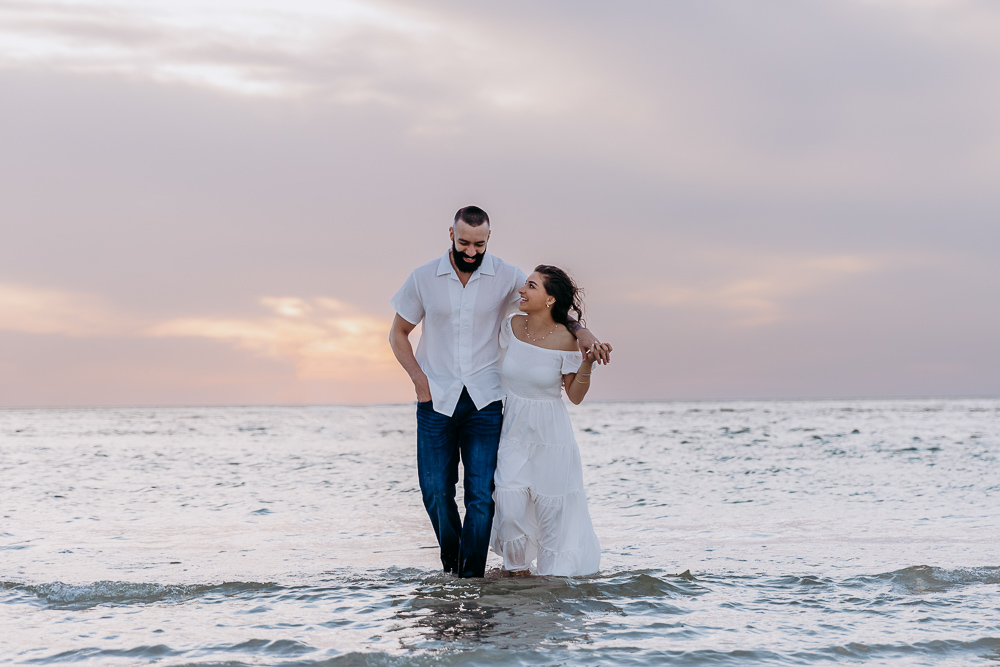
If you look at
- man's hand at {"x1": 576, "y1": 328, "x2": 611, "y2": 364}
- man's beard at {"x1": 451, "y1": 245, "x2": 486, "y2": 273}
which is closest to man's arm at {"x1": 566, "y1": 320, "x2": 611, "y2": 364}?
man's hand at {"x1": 576, "y1": 328, "x2": 611, "y2": 364}

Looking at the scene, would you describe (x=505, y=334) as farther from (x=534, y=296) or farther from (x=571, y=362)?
(x=571, y=362)

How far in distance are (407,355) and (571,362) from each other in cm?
102

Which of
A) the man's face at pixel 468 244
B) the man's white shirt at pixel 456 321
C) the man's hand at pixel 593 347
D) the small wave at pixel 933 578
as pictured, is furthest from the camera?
the small wave at pixel 933 578

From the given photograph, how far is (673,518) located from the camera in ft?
27.5

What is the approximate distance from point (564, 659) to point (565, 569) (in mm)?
1476

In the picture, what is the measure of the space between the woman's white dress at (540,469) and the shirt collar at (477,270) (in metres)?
0.35

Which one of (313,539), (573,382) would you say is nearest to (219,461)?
(313,539)

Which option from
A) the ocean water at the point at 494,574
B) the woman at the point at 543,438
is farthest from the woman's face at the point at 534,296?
the ocean water at the point at 494,574

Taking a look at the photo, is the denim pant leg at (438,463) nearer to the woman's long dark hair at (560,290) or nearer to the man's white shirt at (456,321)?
the man's white shirt at (456,321)

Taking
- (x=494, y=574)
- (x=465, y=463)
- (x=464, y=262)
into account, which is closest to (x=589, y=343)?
(x=464, y=262)

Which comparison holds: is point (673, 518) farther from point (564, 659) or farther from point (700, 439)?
point (700, 439)

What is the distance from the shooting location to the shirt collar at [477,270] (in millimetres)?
4809

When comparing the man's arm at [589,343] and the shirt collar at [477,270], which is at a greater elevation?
the shirt collar at [477,270]

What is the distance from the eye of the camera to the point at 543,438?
4.95 m
